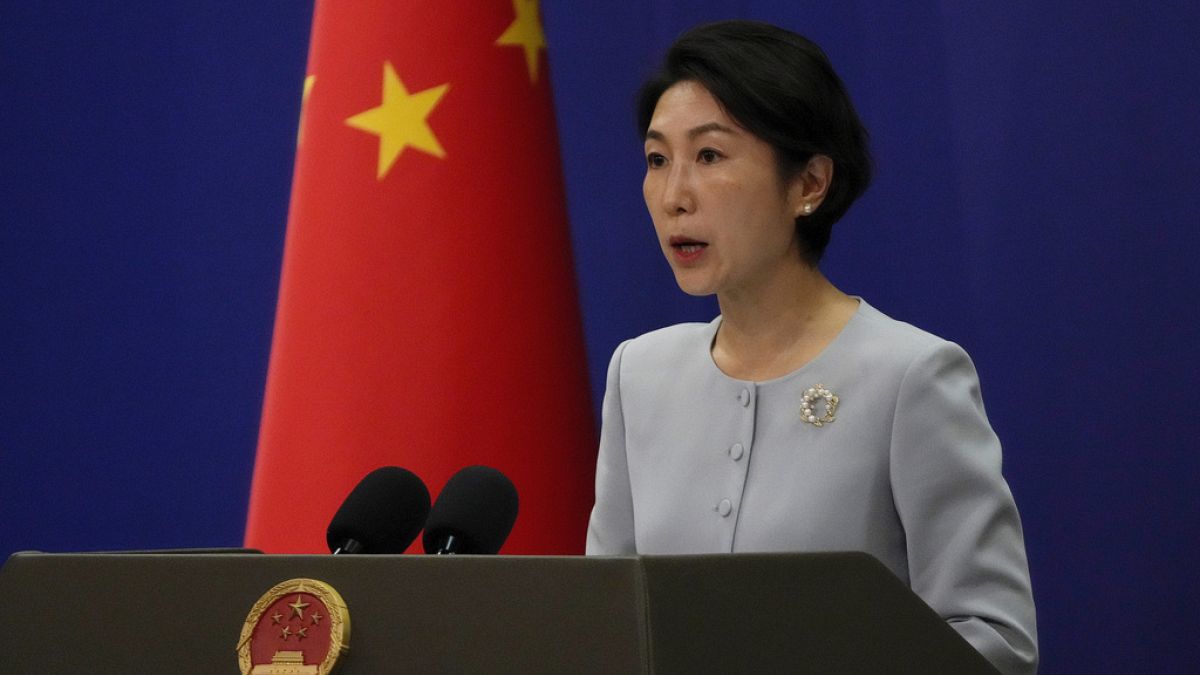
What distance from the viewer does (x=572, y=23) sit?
8.66ft

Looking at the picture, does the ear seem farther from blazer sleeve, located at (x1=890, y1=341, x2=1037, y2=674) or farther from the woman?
blazer sleeve, located at (x1=890, y1=341, x2=1037, y2=674)

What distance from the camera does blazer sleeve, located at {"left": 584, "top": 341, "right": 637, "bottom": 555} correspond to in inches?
54.4

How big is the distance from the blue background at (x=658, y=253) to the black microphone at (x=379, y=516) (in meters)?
1.14

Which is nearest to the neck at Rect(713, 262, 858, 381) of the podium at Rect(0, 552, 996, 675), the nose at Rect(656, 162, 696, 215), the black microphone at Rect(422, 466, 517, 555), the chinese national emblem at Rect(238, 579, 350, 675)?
the nose at Rect(656, 162, 696, 215)

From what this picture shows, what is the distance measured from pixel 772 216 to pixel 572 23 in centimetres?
151

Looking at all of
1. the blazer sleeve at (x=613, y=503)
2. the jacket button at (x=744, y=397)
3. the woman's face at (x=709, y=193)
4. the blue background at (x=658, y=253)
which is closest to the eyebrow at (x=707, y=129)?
the woman's face at (x=709, y=193)

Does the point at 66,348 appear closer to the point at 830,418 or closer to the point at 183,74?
the point at 183,74

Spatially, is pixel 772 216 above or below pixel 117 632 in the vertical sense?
above

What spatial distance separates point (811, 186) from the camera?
1.27 meters

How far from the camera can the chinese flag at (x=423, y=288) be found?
2016mm

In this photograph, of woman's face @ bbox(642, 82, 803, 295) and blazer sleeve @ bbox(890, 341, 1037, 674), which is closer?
blazer sleeve @ bbox(890, 341, 1037, 674)

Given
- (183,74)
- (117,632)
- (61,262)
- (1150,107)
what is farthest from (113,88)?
(117,632)

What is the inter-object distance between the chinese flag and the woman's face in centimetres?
85

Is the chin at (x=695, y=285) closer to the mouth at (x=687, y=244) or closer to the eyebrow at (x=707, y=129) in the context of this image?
the mouth at (x=687, y=244)
